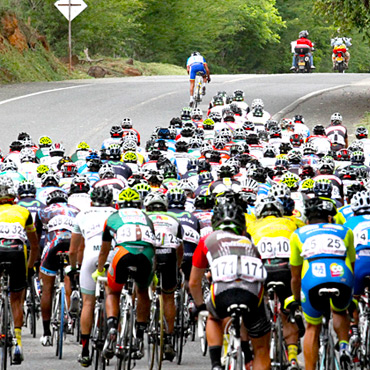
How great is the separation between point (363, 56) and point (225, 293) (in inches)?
2570

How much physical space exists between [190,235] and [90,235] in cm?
139

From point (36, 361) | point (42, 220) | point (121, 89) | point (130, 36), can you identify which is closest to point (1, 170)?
point (42, 220)

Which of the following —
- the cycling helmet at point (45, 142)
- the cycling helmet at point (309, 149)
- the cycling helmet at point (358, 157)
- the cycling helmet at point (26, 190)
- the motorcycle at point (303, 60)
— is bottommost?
the cycling helmet at point (26, 190)

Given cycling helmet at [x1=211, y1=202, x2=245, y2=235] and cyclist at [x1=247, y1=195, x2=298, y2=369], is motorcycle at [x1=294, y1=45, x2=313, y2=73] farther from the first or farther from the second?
cycling helmet at [x1=211, y1=202, x2=245, y2=235]

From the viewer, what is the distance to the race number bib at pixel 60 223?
1225 centimetres

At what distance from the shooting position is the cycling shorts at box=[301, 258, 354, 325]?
361 inches

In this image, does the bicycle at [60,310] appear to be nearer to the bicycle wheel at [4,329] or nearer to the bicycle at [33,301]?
the bicycle at [33,301]

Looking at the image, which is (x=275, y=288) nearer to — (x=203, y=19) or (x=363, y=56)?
(x=203, y=19)

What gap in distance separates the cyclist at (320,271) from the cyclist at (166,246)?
1.97 meters

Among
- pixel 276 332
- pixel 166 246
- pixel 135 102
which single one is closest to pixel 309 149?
pixel 166 246

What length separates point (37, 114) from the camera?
31.4m

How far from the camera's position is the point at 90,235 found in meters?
11.3

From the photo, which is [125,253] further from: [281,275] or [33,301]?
[33,301]

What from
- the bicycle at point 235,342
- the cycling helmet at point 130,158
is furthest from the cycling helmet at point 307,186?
the bicycle at point 235,342
